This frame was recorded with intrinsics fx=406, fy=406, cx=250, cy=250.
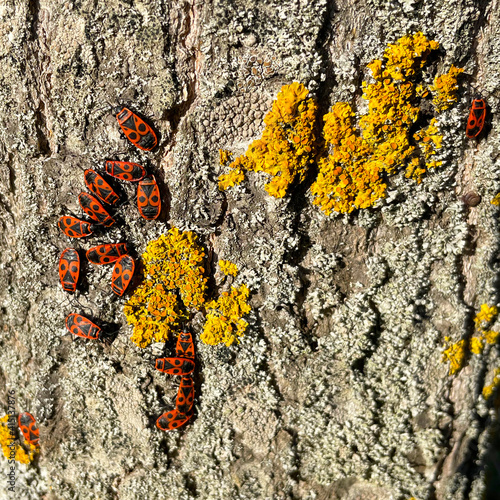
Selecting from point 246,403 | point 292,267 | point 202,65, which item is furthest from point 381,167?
point 246,403

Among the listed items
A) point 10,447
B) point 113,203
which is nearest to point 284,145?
point 113,203

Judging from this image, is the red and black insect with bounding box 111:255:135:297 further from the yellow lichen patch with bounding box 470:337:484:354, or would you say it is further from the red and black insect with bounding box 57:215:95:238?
the yellow lichen patch with bounding box 470:337:484:354

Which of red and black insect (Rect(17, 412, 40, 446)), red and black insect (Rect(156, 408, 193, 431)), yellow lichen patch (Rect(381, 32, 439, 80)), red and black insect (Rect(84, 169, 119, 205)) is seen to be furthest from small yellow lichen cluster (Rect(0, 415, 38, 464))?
yellow lichen patch (Rect(381, 32, 439, 80))

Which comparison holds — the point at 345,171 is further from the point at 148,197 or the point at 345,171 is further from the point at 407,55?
the point at 148,197

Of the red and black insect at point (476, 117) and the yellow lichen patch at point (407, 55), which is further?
the red and black insect at point (476, 117)

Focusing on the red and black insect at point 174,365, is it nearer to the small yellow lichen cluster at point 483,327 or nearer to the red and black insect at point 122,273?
the red and black insect at point 122,273

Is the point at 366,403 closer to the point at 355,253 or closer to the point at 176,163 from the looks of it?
the point at 355,253

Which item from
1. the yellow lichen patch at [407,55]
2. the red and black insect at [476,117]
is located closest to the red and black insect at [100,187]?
the yellow lichen patch at [407,55]
